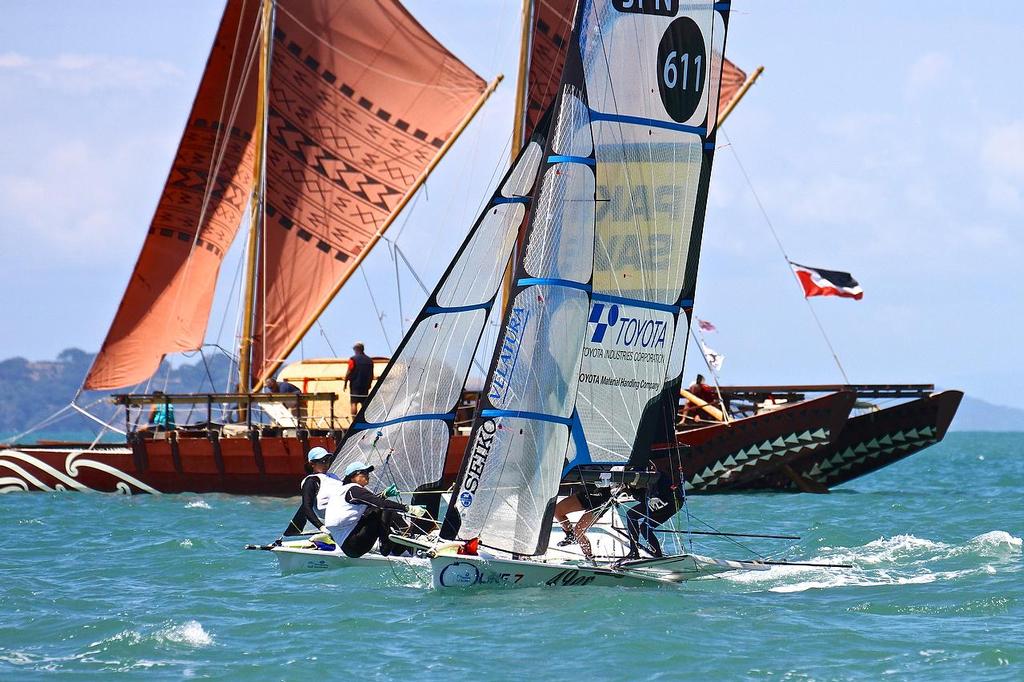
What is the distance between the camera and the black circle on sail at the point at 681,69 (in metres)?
19.7

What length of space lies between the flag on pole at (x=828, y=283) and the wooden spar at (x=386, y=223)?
846 cm

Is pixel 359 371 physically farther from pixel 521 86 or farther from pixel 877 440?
pixel 877 440

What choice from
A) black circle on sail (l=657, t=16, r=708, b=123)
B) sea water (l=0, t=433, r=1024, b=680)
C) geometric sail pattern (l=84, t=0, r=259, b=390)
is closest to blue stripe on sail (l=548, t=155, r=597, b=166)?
black circle on sail (l=657, t=16, r=708, b=123)

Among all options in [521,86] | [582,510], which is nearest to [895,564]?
[582,510]

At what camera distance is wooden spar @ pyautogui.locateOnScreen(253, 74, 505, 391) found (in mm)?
35406

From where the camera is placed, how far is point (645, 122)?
1950 cm

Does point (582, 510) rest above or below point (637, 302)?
below

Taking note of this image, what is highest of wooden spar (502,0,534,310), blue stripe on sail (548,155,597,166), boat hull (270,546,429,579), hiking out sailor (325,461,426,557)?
wooden spar (502,0,534,310)

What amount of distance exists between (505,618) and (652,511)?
163 inches

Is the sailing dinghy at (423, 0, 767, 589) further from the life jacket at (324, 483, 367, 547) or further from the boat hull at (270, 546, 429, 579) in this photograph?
the life jacket at (324, 483, 367, 547)

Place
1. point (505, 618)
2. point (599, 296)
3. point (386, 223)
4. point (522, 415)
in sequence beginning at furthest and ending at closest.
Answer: point (386, 223) → point (599, 296) → point (522, 415) → point (505, 618)

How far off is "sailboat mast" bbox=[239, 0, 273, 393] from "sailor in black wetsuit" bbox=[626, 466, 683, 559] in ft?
57.7

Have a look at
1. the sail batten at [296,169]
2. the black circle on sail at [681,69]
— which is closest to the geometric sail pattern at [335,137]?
the sail batten at [296,169]

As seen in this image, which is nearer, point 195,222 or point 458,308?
point 458,308
